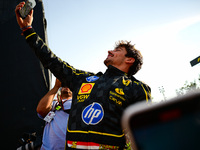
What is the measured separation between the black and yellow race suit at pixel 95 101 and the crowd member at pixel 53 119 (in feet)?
2.00

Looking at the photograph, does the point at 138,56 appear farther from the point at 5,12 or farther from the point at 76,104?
the point at 5,12

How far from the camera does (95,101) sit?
52.1 inches

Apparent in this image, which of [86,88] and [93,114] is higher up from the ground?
[86,88]

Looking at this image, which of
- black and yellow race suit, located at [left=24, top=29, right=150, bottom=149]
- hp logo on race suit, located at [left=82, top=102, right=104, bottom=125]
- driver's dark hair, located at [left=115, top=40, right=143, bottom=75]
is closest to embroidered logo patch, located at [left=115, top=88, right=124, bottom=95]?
black and yellow race suit, located at [left=24, top=29, right=150, bottom=149]

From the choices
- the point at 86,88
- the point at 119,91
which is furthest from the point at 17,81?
the point at 119,91

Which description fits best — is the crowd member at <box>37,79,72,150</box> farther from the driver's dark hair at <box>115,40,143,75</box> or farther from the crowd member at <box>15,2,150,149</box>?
the driver's dark hair at <box>115,40,143,75</box>

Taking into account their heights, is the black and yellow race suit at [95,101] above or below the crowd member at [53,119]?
above

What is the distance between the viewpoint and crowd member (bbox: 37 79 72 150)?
2098mm

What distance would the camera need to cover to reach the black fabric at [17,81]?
2.72 metres

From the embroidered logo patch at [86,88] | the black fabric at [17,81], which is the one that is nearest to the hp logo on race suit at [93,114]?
the embroidered logo patch at [86,88]

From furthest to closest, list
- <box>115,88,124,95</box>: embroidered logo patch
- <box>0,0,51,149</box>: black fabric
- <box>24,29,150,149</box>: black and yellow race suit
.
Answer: <box>0,0,51,149</box>: black fabric < <box>115,88,124,95</box>: embroidered logo patch < <box>24,29,150,149</box>: black and yellow race suit

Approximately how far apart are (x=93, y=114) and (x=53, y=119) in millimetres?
1389

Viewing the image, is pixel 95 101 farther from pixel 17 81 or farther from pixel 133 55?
pixel 17 81

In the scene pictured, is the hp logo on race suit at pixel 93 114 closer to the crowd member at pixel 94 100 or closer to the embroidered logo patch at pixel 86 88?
the crowd member at pixel 94 100
